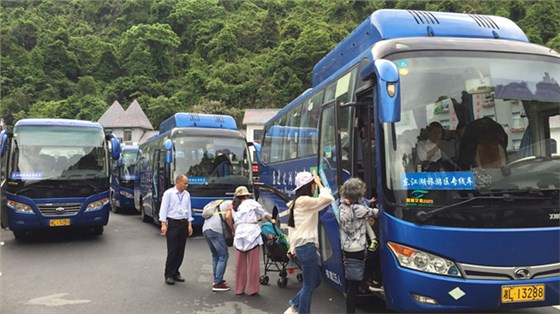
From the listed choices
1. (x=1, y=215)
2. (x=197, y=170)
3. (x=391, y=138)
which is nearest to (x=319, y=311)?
(x=391, y=138)

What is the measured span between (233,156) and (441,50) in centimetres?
827

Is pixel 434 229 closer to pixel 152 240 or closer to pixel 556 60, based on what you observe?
pixel 556 60

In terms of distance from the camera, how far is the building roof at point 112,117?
5909 centimetres

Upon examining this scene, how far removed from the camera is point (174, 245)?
702 cm

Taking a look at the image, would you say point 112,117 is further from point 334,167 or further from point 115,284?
point 334,167

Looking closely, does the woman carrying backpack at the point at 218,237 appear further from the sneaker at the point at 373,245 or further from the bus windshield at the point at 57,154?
the bus windshield at the point at 57,154

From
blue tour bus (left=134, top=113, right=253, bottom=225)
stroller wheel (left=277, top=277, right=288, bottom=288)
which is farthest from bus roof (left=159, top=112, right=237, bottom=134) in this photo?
stroller wheel (left=277, top=277, right=288, bottom=288)

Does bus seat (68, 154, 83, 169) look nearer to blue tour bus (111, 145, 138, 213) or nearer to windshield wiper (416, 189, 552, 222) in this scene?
blue tour bus (111, 145, 138, 213)

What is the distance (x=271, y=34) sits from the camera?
81.8 m

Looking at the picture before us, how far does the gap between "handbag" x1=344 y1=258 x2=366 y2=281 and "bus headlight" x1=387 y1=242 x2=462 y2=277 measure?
475mm

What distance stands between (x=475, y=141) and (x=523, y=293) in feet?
4.87

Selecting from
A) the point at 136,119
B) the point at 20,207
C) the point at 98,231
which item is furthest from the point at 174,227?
the point at 136,119

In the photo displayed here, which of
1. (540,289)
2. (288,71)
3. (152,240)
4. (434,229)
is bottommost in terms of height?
(152,240)

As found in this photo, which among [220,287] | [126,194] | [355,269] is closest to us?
[355,269]
